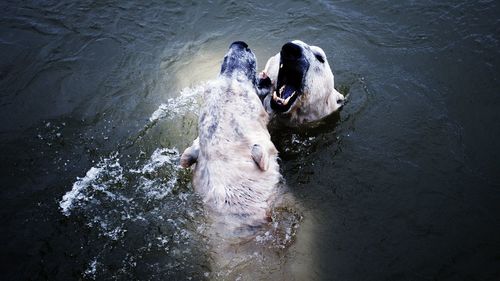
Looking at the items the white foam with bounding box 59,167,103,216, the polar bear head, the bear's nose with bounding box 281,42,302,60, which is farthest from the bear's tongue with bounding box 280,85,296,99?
the white foam with bounding box 59,167,103,216

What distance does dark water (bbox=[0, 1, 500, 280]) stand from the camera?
4.35 metres

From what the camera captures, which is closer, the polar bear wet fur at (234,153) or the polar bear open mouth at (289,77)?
the polar bear wet fur at (234,153)

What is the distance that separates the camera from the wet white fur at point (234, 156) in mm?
4227

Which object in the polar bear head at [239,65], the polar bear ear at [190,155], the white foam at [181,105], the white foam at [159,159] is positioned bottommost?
the white foam at [159,159]

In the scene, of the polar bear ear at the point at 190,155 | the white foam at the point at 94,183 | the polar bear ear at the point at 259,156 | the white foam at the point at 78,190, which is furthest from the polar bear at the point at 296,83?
the white foam at the point at 78,190

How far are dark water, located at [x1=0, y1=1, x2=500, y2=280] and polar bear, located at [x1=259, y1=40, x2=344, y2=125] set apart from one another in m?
0.36

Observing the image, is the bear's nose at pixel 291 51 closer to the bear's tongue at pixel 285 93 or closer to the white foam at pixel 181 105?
the bear's tongue at pixel 285 93

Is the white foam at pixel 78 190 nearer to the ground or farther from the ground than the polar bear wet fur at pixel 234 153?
nearer to the ground

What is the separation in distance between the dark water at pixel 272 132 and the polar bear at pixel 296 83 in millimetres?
362

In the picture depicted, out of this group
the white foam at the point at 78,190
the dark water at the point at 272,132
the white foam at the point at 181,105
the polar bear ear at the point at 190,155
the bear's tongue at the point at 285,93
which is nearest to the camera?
the dark water at the point at 272,132

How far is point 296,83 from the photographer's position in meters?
5.18

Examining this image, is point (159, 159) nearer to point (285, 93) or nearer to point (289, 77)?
point (285, 93)

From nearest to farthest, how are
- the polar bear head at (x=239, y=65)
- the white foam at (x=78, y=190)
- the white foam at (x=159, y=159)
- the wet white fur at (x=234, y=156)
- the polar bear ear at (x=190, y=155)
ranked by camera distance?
the wet white fur at (x=234, y=156), the polar bear ear at (x=190, y=155), the polar bear head at (x=239, y=65), the white foam at (x=78, y=190), the white foam at (x=159, y=159)

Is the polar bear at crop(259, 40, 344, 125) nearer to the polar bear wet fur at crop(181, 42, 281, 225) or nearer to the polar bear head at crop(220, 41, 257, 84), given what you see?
the polar bear head at crop(220, 41, 257, 84)
